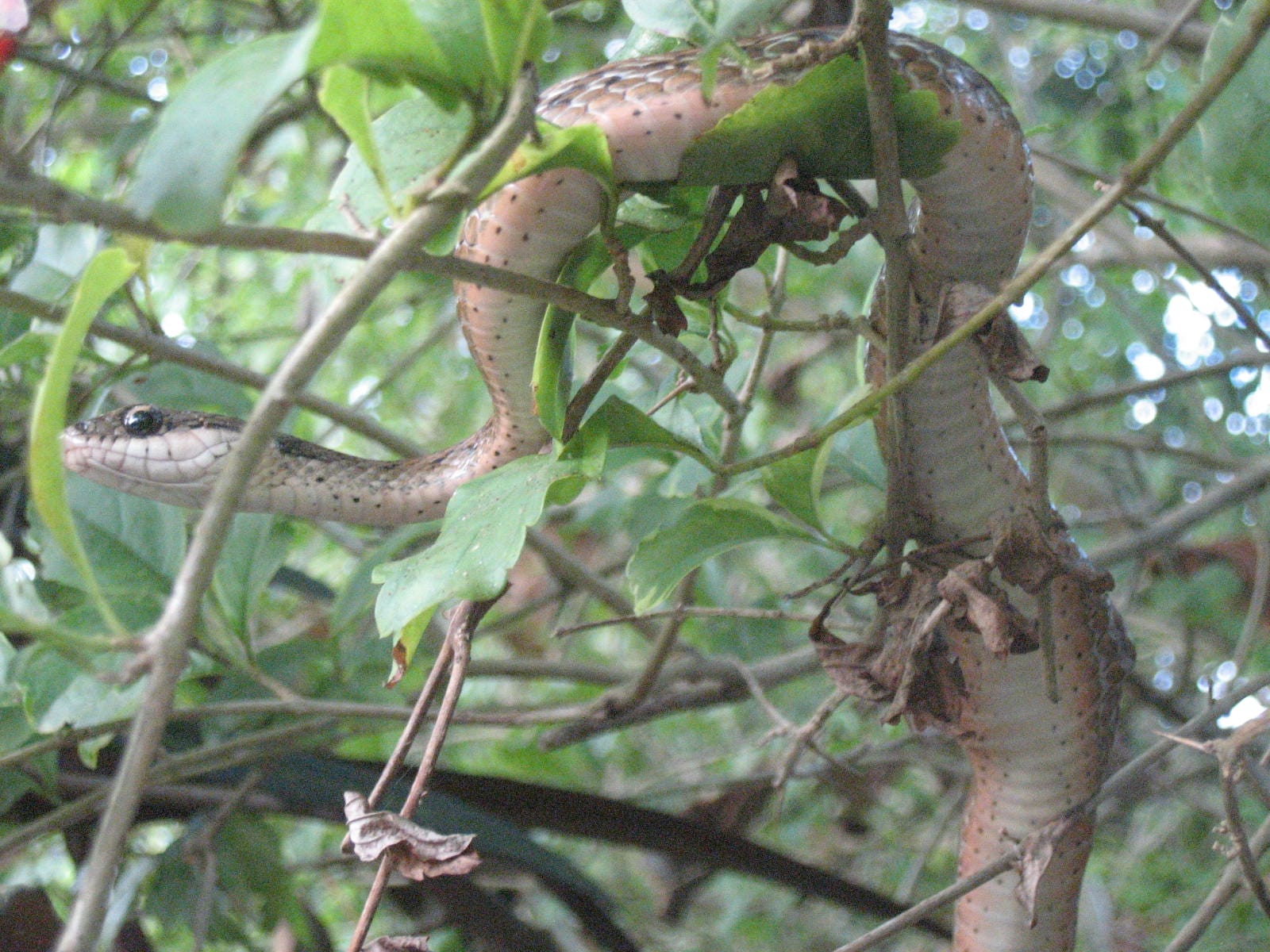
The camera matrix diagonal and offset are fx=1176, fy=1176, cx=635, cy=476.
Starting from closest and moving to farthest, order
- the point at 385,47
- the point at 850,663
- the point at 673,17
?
the point at 385,47 → the point at 673,17 → the point at 850,663

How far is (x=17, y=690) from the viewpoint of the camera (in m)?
1.60

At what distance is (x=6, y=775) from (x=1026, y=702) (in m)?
1.63

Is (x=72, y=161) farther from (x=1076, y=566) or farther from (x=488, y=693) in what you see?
(x=1076, y=566)

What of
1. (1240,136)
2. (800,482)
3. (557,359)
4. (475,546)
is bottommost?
(800,482)

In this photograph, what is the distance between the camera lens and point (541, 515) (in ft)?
3.78

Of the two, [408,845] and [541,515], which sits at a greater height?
[541,515]

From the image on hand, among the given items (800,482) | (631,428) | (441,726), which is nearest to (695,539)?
(800,482)

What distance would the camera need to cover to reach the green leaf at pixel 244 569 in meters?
1.81

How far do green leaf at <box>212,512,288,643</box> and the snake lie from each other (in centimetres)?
7

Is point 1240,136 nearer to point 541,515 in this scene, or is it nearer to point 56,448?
point 541,515

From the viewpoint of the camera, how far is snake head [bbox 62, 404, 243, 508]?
1.99 m

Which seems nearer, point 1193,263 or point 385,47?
point 385,47

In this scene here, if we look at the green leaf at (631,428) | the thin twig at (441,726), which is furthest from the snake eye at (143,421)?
the green leaf at (631,428)

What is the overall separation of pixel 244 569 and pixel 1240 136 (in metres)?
1.47
